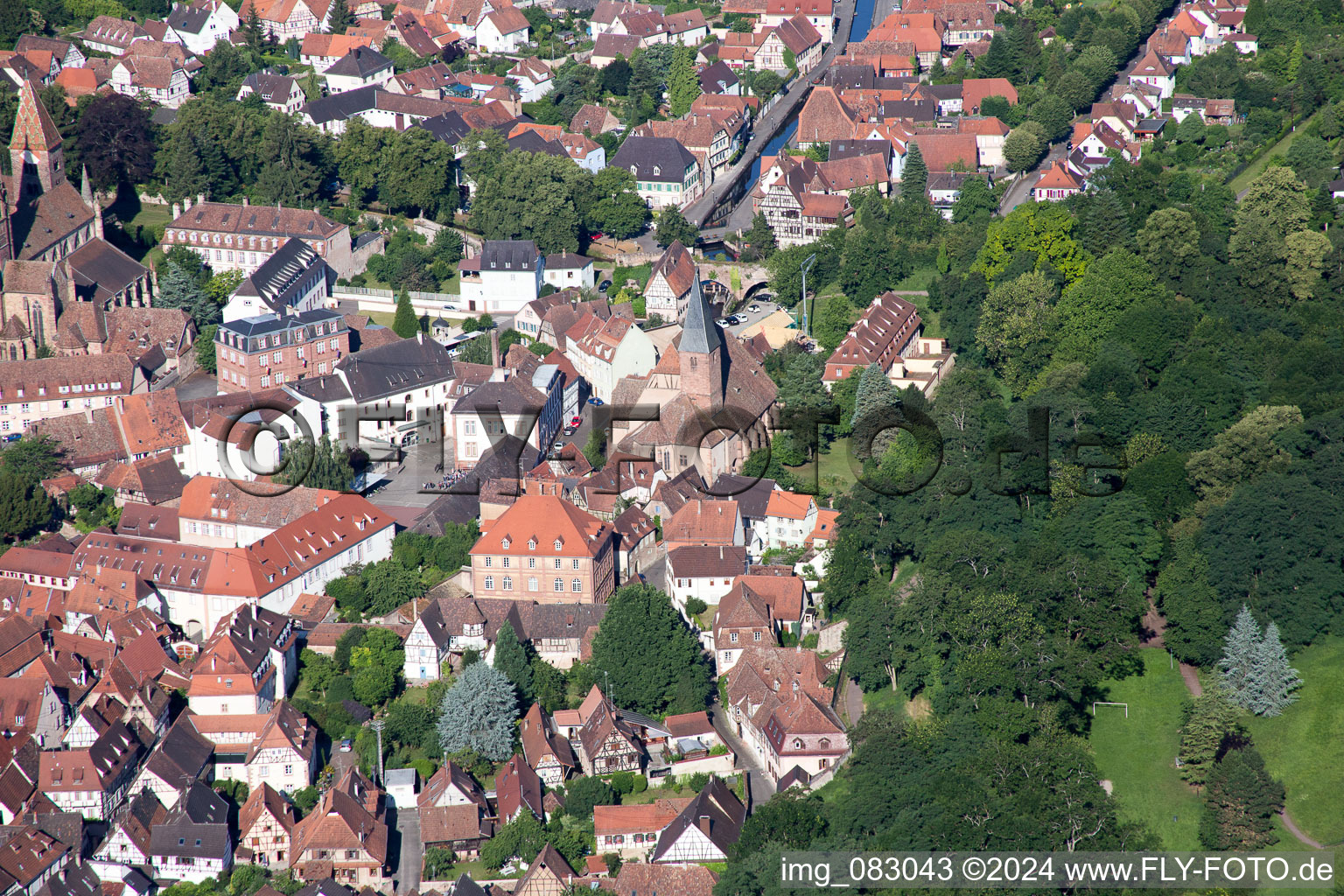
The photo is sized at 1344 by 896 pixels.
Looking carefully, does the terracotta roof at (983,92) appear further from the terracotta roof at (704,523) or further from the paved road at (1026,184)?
the terracotta roof at (704,523)

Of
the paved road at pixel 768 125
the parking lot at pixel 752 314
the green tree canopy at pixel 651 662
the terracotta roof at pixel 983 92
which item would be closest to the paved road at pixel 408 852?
the green tree canopy at pixel 651 662

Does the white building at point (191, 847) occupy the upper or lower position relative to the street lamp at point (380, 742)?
lower

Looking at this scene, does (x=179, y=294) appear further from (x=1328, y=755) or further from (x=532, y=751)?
(x=1328, y=755)

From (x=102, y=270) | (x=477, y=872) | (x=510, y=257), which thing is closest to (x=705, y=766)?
(x=477, y=872)

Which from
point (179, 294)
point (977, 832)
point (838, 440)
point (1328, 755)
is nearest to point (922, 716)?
point (977, 832)

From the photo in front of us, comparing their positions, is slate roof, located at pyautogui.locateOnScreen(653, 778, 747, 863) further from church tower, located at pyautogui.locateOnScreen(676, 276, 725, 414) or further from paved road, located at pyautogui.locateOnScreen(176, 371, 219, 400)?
paved road, located at pyautogui.locateOnScreen(176, 371, 219, 400)

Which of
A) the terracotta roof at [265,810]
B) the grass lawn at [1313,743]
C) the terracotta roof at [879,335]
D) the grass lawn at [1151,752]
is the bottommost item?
the terracotta roof at [265,810]
